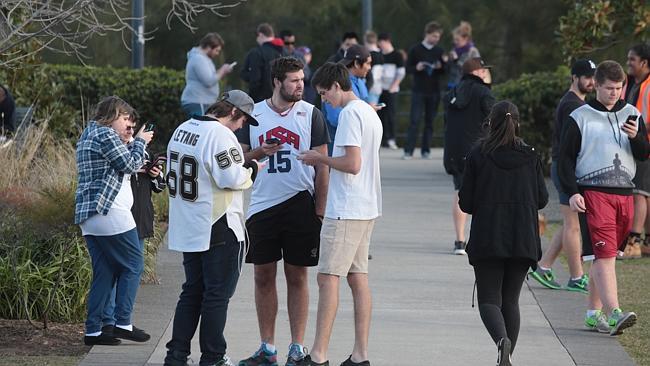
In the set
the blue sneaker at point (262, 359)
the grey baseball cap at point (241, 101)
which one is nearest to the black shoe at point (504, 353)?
the blue sneaker at point (262, 359)

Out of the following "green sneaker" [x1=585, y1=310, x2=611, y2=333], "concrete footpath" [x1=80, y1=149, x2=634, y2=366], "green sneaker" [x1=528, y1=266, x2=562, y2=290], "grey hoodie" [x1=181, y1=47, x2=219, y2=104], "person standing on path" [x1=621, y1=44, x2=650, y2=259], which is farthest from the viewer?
"grey hoodie" [x1=181, y1=47, x2=219, y2=104]

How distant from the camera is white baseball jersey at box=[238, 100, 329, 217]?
24.7ft

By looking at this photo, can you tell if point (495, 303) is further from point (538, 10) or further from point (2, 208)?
point (538, 10)

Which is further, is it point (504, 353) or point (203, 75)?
point (203, 75)

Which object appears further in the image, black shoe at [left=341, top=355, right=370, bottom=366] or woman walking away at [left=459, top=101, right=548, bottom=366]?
black shoe at [left=341, top=355, right=370, bottom=366]

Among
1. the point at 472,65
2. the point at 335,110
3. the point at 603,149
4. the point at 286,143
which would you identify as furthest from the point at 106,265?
the point at 472,65

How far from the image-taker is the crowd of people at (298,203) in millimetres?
7262

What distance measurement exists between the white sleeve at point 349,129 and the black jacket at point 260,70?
9.67m

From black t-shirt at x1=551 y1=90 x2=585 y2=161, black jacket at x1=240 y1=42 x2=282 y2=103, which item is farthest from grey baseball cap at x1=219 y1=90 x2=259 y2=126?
black jacket at x1=240 y1=42 x2=282 y2=103

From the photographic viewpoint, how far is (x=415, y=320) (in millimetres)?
8984

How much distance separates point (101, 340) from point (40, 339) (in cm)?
50

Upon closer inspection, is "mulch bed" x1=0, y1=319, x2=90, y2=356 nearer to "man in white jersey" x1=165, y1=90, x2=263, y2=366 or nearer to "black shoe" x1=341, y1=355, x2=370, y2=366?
"man in white jersey" x1=165, y1=90, x2=263, y2=366

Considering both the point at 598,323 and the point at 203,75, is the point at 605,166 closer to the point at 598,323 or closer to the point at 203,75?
the point at 598,323

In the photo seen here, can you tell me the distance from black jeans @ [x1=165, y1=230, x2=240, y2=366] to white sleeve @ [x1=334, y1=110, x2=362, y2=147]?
0.80 m
